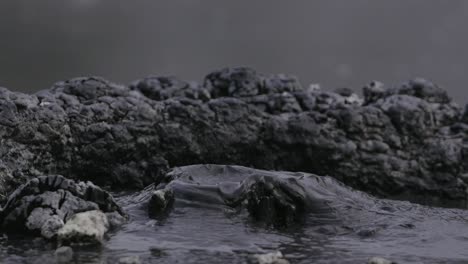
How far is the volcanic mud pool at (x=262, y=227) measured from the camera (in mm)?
6199

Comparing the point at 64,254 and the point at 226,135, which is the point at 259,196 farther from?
the point at 226,135

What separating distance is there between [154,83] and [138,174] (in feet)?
21.7

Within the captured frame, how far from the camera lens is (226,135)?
56.1 feet

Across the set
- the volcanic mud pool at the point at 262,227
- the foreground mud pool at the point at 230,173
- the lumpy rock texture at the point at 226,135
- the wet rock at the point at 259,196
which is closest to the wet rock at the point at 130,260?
the foreground mud pool at the point at 230,173

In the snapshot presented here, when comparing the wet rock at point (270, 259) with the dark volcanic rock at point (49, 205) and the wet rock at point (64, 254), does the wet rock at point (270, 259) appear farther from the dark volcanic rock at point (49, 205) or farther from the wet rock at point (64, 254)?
the dark volcanic rock at point (49, 205)

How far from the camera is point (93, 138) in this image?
50.1ft

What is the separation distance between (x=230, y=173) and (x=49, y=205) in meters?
3.48

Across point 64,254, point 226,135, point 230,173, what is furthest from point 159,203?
point 226,135

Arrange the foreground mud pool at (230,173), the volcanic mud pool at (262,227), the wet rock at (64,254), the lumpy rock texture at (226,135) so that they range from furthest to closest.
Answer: the lumpy rock texture at (226,135) < the foreground mud pool at (230,173) < the volcanic mud pool at (262,227) < the wet rock at (64,254)

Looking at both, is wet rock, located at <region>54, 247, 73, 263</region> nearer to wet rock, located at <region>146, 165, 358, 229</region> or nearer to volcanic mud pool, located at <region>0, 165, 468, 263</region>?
volcanic mud pool, located at <region>0, 165, 468, 263</region>

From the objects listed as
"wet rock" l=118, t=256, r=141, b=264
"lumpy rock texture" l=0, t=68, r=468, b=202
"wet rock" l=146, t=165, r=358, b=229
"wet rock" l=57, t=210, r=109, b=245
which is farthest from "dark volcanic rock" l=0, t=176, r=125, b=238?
"lumpy rock texture" l=0, t=68, r=468, b=202

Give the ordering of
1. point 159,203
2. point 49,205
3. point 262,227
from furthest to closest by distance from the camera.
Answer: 1. point 159,203
2. point 262,227
3. point 49,205

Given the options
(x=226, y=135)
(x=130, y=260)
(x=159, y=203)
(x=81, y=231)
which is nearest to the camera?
(x=130, y=260)

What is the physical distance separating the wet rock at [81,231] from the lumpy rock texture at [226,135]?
650 cm
